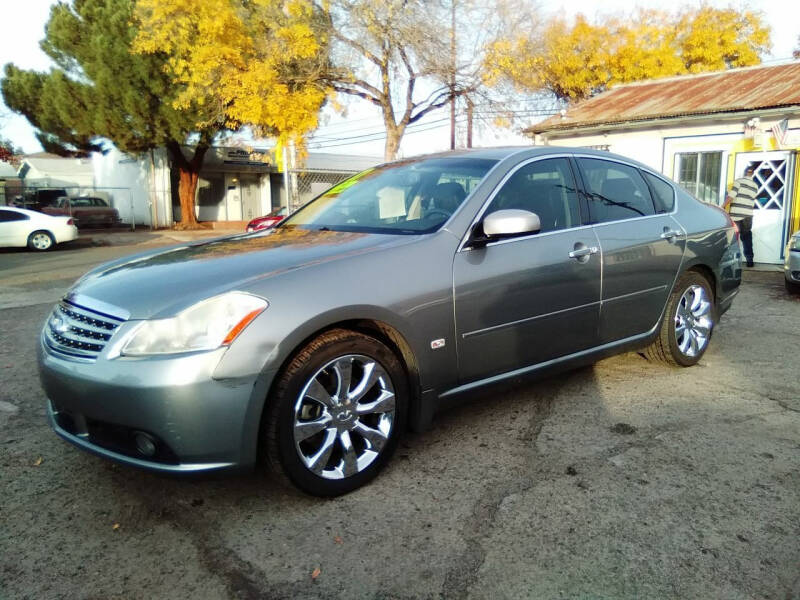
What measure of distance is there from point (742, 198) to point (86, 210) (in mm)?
25342

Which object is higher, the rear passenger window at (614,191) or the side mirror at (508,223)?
the rear passenger window at (614,191)

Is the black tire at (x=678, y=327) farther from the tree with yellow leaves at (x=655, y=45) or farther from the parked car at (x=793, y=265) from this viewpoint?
the tree with yellow leaves at (x=655, y=45)

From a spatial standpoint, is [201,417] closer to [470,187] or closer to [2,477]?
[2,477]

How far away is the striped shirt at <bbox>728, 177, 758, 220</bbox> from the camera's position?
11.7 metres

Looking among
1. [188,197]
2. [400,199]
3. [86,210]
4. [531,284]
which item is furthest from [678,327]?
[86,210]

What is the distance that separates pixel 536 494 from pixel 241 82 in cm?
1759

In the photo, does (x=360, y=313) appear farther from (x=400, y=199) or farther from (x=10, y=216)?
(x=10, y=216)

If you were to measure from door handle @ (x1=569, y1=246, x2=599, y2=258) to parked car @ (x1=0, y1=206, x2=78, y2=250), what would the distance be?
730 inches

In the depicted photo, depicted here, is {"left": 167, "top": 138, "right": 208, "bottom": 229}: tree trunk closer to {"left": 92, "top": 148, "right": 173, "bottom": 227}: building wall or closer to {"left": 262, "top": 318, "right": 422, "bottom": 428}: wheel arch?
{"left": 92, "top": 148, "right": 173, "bottom": 227}: building wall

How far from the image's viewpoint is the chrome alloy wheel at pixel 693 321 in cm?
470

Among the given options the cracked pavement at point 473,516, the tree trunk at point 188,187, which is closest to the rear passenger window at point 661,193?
the cracked pavement at point 473,516

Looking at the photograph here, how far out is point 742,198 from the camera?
1176cm

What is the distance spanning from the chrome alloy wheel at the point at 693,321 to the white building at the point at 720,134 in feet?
28.4

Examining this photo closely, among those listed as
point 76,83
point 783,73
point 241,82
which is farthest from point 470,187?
point 76,83
